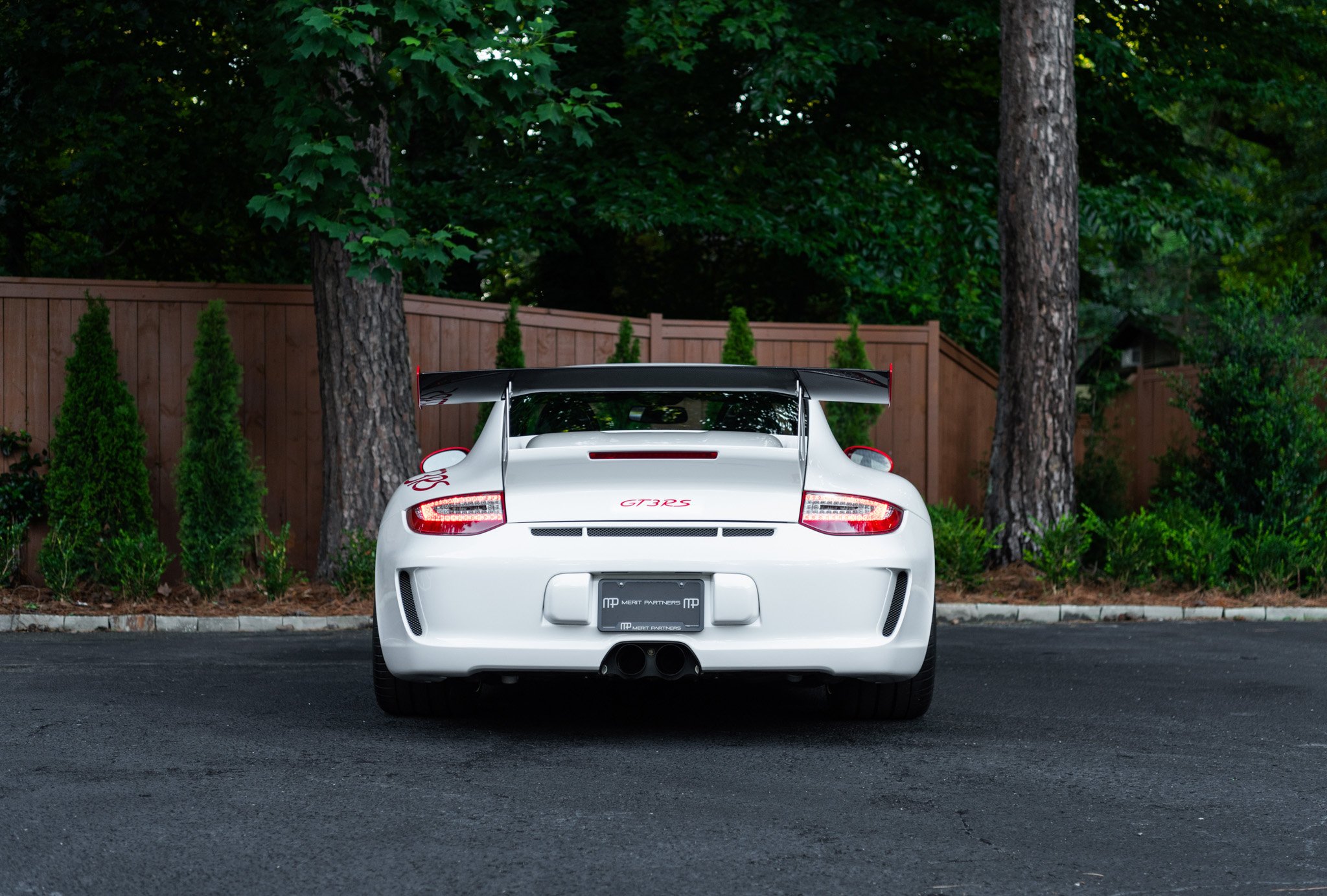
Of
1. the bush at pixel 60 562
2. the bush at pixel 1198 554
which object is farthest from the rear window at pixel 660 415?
the bush at pixel 1198 554

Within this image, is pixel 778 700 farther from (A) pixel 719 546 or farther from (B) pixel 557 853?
(B) pixel 557 853

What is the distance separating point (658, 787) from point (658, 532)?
0.96 metres

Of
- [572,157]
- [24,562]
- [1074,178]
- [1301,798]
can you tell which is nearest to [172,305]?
[24,562]

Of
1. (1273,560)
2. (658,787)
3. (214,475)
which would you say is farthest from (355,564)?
(1273,560)

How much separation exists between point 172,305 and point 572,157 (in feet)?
21.2

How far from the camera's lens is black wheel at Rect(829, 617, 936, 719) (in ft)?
19.0

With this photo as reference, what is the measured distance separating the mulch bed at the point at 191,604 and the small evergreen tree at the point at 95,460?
1.10 ft

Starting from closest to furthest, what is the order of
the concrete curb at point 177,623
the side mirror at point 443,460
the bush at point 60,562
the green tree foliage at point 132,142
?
the side mirror at point 443,460, the concrete curb at point 177,623, the bush at point 60,562, the green tree foliage at point 132,142

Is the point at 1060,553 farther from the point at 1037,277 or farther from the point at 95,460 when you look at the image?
the point at 95,460

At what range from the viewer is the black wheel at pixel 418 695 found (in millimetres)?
5766

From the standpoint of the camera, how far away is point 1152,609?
10445mm

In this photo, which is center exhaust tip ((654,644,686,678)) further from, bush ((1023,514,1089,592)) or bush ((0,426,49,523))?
bush ((0,426,49,523))

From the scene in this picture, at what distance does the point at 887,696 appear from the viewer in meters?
5.88

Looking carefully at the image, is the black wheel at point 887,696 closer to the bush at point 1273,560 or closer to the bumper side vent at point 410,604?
the bumper side vent at point 410,604
